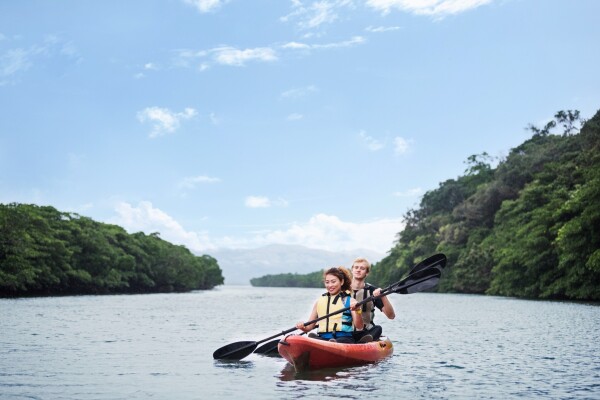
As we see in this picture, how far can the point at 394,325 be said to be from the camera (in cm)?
2838

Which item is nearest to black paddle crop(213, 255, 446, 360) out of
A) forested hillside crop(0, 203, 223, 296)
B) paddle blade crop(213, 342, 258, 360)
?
paddle blade crop(213, 342, 258, 360)

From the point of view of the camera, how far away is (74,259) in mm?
70062

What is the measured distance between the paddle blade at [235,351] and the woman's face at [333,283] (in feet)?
8.37

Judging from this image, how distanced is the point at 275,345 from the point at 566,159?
200 ft

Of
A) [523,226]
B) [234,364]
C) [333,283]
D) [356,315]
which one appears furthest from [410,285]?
[523,226]

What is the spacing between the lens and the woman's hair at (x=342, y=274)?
1277 cm

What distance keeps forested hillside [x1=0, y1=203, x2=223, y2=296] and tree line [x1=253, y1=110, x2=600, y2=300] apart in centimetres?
3745

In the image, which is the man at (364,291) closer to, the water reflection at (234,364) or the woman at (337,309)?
the woman at (337,309)

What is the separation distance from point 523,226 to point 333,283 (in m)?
51.8

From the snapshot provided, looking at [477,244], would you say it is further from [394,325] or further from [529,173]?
[394,325]

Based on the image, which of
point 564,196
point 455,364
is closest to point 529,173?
point 564,196

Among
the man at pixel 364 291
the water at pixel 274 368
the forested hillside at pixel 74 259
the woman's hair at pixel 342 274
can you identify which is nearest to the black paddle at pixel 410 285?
the water at pixel 274 368

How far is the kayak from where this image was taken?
12.4 m

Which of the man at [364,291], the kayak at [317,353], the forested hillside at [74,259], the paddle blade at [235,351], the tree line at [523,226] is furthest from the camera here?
the forested hillside at [74,259]
